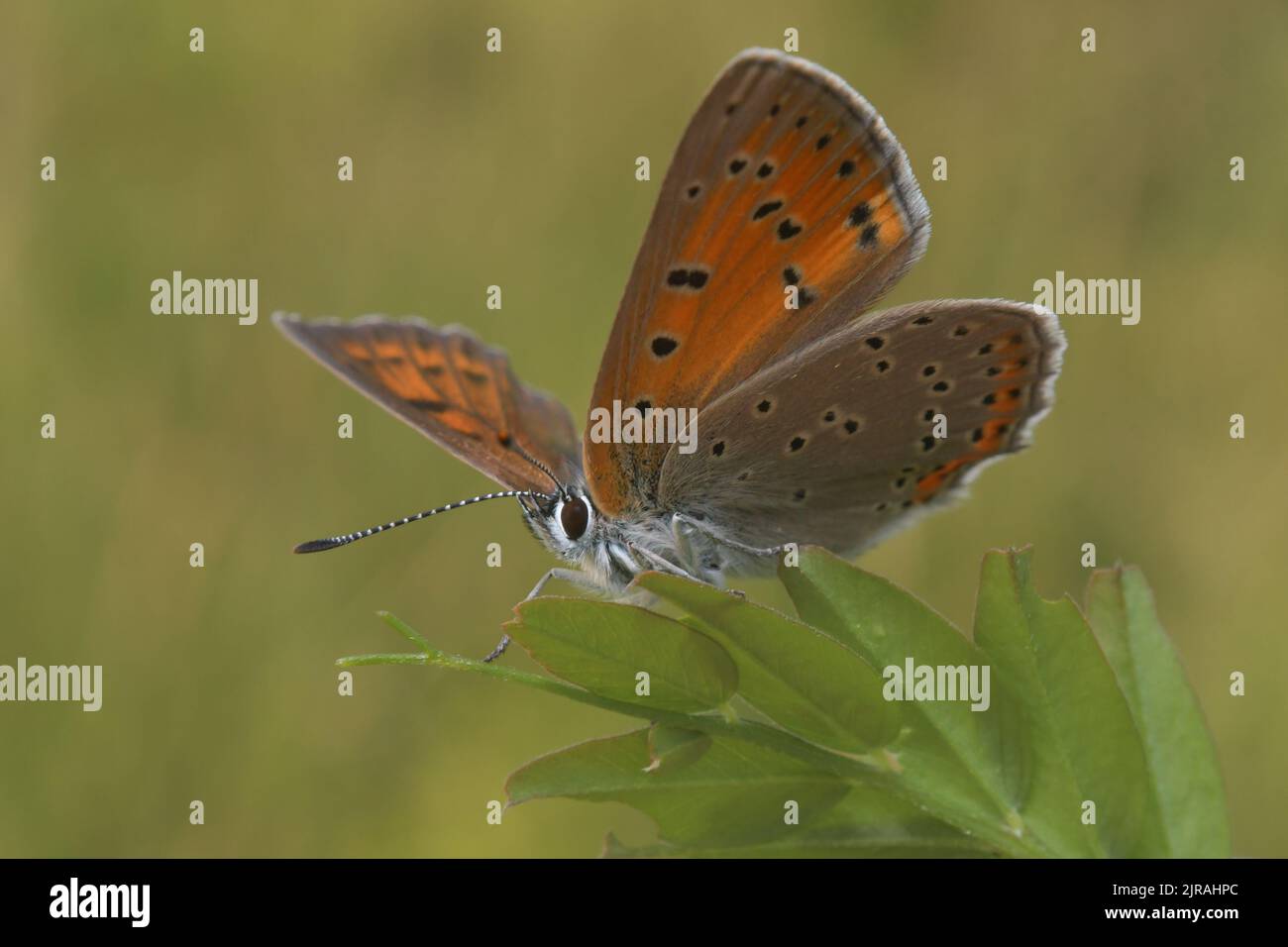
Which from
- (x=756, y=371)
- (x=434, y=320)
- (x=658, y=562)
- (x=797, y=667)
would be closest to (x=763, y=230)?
(x=756, y=371)

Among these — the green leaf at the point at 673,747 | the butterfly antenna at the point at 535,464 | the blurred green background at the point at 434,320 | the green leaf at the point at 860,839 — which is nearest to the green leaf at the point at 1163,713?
the green leaf at the point at 860,839

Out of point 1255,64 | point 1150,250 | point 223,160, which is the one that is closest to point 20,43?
point 223,160

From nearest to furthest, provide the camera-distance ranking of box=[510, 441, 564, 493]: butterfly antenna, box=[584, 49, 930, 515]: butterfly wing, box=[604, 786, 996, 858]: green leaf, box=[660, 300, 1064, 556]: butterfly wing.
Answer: box=[604, 786, 996, 858]: green leaf, box=[584, 49, 930, 515]: butterfly wing, box=[660, 300, 1064, 556]: butterfly wing, box=[510, 441, 564, 493]: butterfly antenna

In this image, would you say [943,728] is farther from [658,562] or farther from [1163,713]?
[658,562]

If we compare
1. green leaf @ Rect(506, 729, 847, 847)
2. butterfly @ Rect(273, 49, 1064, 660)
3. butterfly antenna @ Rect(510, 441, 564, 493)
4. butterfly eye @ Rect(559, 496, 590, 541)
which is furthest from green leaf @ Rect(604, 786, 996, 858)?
butterfly antenna @ Rect(510, 441, 564, 493)

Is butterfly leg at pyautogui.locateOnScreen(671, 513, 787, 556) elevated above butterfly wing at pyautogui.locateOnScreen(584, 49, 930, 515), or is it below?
below

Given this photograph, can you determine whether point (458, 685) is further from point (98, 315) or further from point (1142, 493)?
point (1142, 493)

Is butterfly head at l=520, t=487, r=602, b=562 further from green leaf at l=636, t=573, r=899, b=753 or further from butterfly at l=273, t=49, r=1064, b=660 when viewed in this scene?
green leaf at l=636, t=573, r=899, b=753
